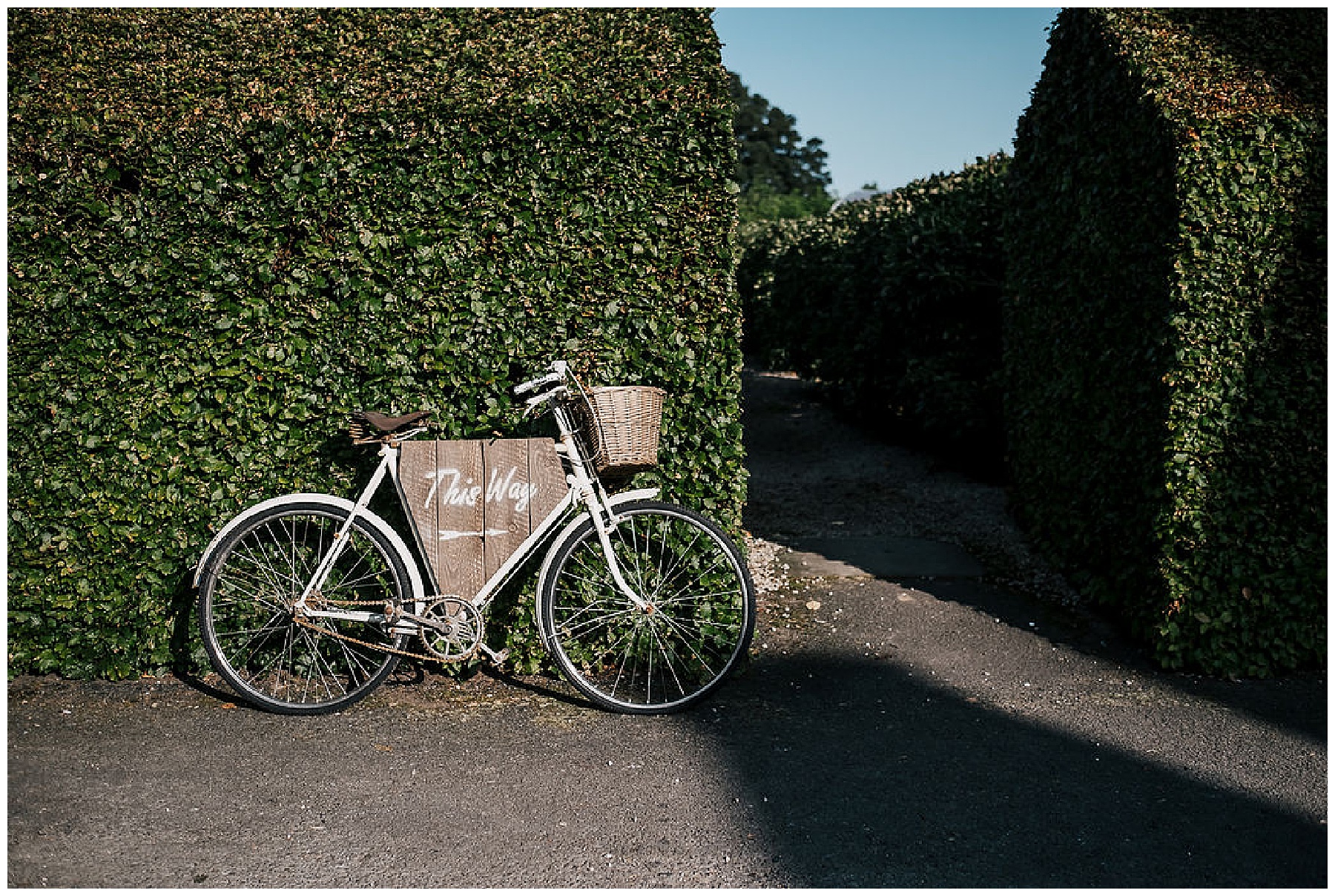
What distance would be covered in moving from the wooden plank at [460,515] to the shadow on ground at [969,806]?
3.62 feet

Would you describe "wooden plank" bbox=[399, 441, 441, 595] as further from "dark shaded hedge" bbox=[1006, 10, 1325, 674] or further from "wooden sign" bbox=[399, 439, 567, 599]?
"dark shaded hedge" bbox=[1006, 10, 1325, 674]

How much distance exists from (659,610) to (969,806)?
1.50 m

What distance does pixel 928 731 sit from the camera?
14.1 ft

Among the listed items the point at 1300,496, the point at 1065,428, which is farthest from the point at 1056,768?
the point at 1065,428

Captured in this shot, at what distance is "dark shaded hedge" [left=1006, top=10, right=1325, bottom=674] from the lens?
468 cm

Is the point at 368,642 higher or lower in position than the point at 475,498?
lower

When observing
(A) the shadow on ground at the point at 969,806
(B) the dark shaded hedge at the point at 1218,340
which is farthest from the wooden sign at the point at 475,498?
(B) the dark shaded hedge at the point at 1218,340

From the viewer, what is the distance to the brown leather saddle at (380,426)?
4.30 m

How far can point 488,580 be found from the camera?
448 cm

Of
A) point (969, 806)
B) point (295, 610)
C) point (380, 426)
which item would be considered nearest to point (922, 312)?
point (380, 426)

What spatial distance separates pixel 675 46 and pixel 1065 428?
2.97m

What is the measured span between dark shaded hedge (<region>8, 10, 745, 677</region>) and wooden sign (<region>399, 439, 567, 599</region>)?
29cm

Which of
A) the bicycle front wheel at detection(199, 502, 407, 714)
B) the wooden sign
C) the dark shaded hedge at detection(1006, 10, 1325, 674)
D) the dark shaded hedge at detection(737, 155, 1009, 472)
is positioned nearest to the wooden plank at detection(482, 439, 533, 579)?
the wooden sign

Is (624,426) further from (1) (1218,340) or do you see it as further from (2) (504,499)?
(1) (1218,340)
